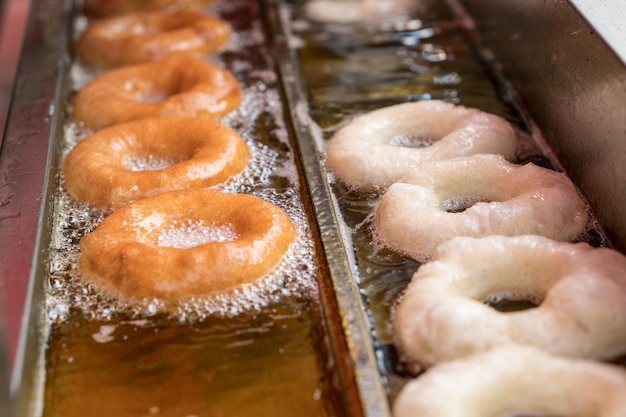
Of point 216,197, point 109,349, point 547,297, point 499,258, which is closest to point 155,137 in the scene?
point 216,197

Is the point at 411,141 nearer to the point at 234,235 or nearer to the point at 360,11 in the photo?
the point at 234,235

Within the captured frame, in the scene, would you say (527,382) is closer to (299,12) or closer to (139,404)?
(139,404)

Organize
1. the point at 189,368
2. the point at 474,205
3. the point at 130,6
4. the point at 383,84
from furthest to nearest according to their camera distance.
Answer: the point at 130,6
the point at 383,84
the point at 474,205
the point at 189,368

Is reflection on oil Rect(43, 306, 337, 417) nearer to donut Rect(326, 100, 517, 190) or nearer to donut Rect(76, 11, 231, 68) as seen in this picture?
donut Rect(326, 100, 517, 190)

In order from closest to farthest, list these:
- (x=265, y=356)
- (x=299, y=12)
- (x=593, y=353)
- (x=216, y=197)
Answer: (x=593, y=353), (x=265, y=356), (x=216, y=197), (x=299, y=12)

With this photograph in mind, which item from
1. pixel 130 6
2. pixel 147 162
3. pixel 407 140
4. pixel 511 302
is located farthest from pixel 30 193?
pixel 130 6

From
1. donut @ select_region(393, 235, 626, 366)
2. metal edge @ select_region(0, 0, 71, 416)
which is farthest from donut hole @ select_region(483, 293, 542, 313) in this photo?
metal edge @ select_region(0, 0, 71, 416)

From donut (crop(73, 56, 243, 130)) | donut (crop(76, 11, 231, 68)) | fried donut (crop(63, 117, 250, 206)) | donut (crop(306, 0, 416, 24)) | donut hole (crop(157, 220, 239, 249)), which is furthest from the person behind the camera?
donut (crop(306, 0, 416, 24))
